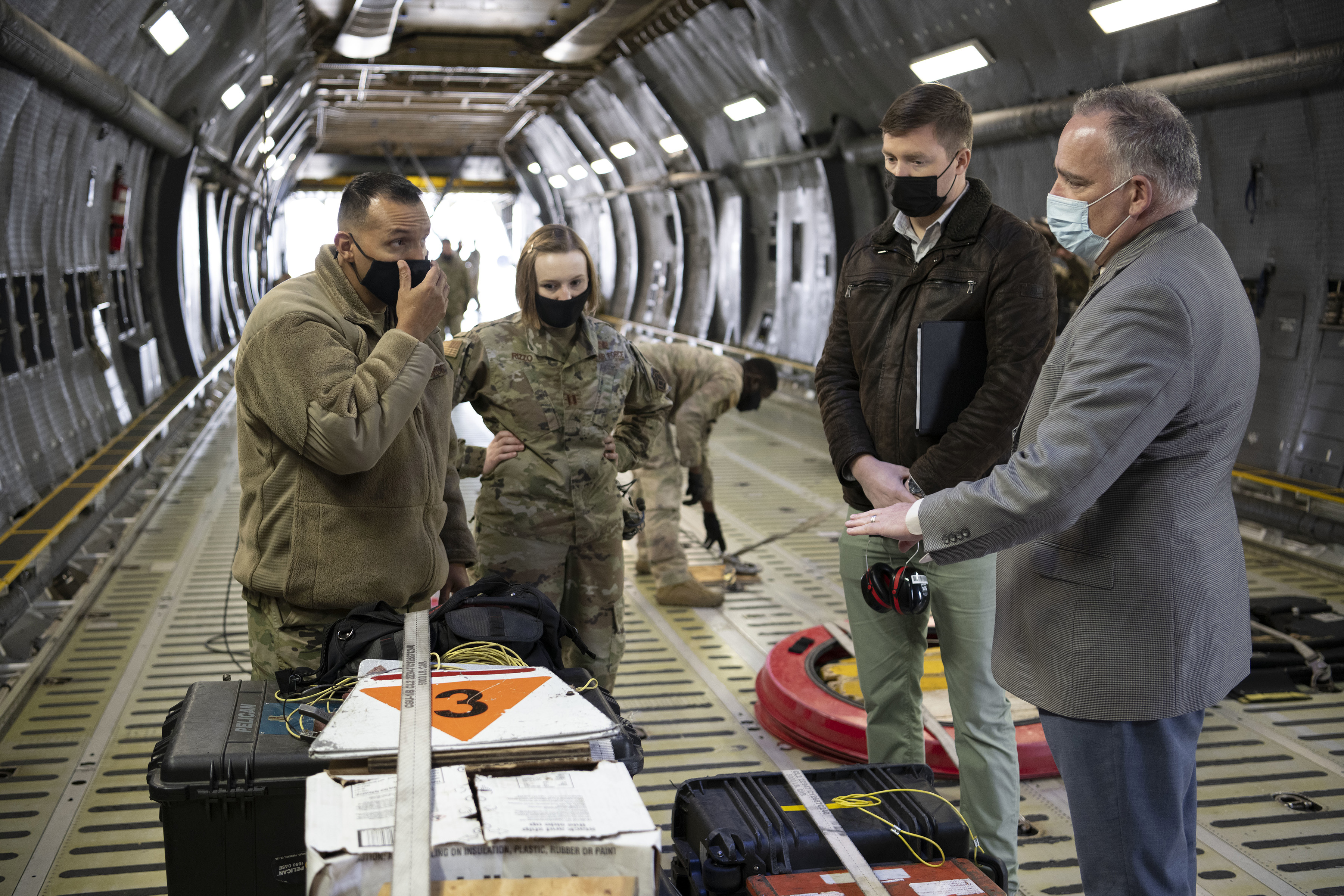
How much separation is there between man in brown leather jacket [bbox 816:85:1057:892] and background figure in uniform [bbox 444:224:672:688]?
97cm

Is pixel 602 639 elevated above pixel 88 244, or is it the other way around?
pixel 88 244

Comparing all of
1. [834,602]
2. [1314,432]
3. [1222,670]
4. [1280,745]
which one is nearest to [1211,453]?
[1222,670]

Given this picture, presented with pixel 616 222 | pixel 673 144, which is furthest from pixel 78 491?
pixel 616 222

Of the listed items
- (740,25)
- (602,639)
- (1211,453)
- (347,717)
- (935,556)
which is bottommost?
(602,639)

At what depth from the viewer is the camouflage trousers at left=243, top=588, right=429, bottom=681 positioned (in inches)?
114

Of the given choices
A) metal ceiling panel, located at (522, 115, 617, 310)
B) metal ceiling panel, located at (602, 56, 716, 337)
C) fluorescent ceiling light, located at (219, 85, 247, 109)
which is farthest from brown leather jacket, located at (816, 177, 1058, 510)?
metal ceiling panel, located at (522, 115, 617, 310)

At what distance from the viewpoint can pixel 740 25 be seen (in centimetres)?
1214

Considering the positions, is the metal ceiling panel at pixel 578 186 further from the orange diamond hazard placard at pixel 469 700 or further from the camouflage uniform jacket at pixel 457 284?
the orange diamond hazard placard at pixel 469 700

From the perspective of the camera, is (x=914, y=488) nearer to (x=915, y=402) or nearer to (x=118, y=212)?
(x=915, y=402)

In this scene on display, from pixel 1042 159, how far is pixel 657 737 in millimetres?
6654

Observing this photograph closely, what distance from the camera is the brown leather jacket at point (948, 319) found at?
288 centimetres

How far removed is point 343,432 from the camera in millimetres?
2605

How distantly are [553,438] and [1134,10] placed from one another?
5.45 metres

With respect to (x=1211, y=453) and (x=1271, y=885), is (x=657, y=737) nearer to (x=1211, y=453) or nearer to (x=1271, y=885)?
(x=1271, y=885)
